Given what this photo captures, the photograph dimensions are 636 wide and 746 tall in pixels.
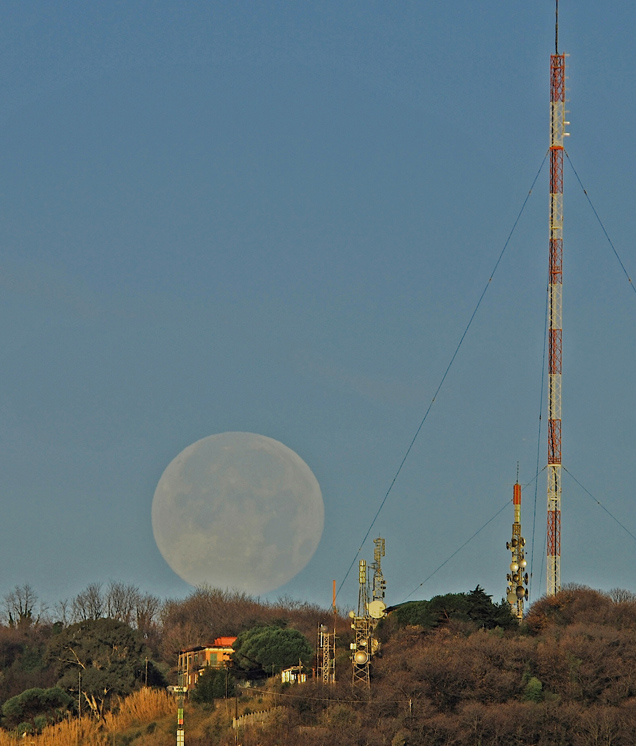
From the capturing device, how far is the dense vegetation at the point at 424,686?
67.2 metres

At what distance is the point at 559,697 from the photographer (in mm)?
70250

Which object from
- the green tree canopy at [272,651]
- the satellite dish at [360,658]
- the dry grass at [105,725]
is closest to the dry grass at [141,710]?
the dry grass at [105,725]

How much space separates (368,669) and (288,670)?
9017 millimetres

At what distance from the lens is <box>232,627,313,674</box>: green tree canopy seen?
81.8 metres

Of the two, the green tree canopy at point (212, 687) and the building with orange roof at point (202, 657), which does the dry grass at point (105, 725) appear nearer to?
the green tree canopy at point (212, 687)

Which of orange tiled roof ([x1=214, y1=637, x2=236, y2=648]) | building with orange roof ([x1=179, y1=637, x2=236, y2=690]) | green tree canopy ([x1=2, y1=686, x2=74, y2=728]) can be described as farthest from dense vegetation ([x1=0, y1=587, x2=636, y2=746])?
orange tiled roof ([x1=214, y1=637, x2=236, y2=648])

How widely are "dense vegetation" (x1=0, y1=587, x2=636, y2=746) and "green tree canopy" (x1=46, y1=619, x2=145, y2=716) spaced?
88 mm

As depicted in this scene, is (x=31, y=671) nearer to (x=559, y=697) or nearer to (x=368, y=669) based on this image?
(x=368, y=669)

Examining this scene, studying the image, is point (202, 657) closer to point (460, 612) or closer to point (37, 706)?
point (37, 706)

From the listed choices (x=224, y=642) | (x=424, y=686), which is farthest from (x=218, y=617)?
(x=424, y=686)

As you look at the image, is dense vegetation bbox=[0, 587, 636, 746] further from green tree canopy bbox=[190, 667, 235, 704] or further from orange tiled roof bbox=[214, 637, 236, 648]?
orange tiled roof bbox=[214, 637, 236, 648]

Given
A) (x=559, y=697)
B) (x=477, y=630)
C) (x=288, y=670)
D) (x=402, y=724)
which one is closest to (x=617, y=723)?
(x=559, y=697)

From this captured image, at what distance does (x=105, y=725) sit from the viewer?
258ft

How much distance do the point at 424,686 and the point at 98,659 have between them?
25.0 metres
